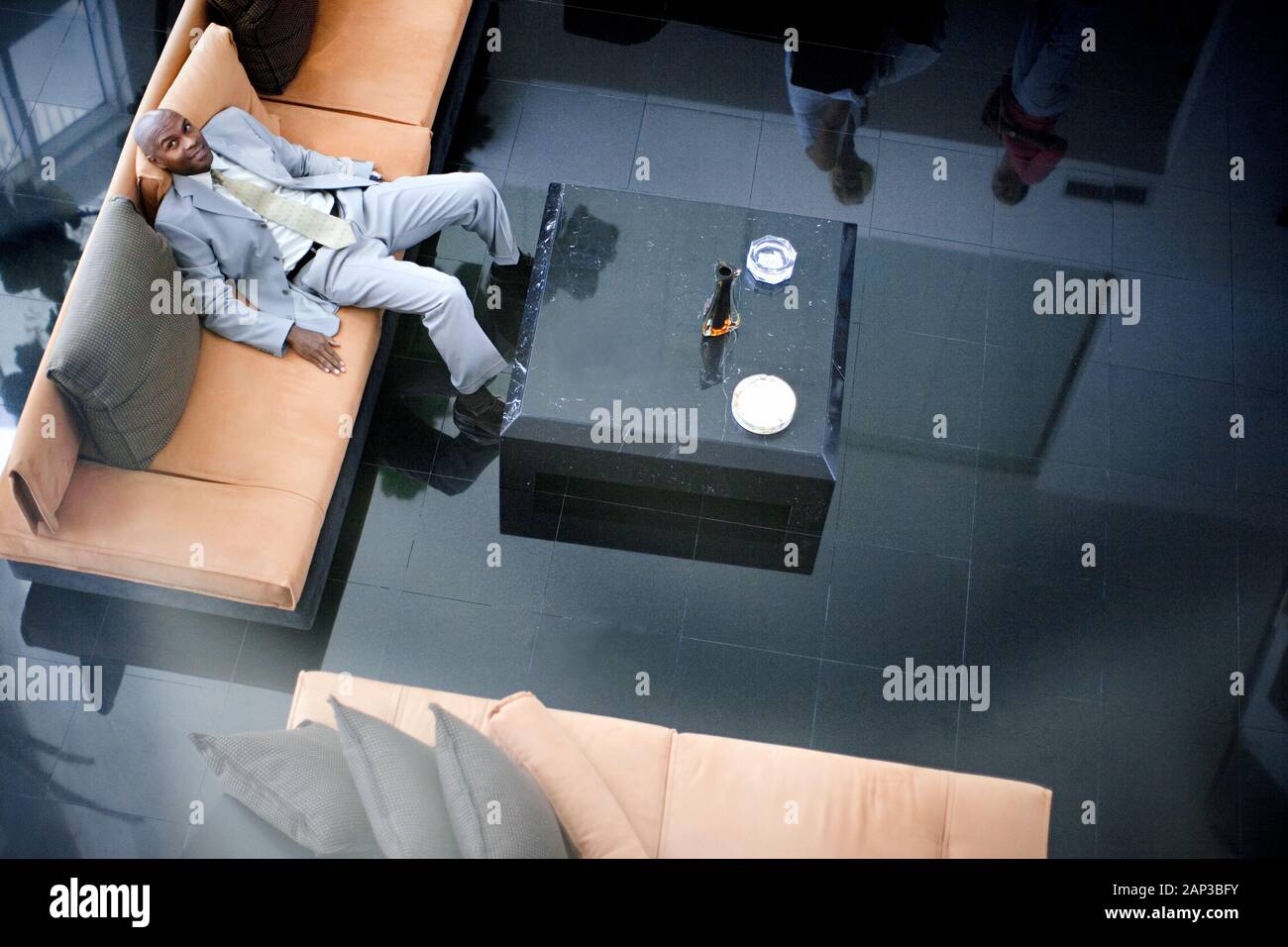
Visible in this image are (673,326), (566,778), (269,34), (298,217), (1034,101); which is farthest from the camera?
(1034,101)

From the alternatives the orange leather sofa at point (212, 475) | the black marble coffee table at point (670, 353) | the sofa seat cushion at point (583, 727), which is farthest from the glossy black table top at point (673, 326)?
the sofa seat cushion at point (583, 727)

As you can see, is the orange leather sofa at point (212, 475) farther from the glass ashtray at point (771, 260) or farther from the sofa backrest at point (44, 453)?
the glass ashtray at point (771, 260)

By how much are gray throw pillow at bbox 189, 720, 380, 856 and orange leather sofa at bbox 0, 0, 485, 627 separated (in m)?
0.68

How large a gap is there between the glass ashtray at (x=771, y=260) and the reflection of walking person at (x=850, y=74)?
3.17 feet

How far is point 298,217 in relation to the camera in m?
3.73

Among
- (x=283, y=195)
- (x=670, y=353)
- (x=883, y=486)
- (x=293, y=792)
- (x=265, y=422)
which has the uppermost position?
(x=283, y=195)

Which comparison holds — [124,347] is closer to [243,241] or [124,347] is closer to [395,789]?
[243,241]

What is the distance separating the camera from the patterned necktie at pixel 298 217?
12.0 feet

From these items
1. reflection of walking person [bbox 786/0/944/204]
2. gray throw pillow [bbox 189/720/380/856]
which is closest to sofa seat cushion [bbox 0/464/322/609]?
gray throw pillow [bbox 189/720/380/856]

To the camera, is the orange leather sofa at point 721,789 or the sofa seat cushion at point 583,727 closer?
the orange leather sofa at point 721,789

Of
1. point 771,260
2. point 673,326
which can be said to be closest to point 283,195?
point 673,326

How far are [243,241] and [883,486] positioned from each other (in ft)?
7.38

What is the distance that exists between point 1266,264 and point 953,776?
8.98 feet
